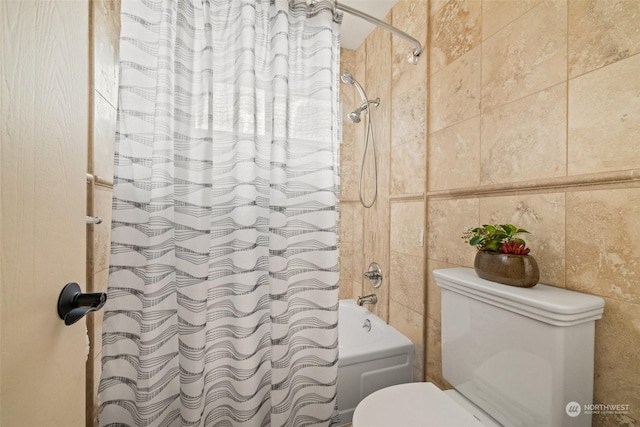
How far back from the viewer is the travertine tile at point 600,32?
2.45 ft

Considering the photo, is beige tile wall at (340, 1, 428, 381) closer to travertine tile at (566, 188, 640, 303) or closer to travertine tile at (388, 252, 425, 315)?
travertine tile at (388, 252, 425, 315)

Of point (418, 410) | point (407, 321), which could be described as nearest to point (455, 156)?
point (407, 321)

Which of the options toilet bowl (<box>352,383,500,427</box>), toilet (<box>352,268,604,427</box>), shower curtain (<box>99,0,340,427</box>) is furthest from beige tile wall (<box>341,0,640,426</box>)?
shower curtain (<box>99,0,340,427</box>)

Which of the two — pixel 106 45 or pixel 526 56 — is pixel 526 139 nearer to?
pixel 526 56

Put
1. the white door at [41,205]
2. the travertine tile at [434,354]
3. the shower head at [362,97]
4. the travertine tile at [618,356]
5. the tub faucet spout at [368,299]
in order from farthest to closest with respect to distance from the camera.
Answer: the tub faucet spout at [368,299] → the shower head at [362,97] → the travertine tile at [434,354] → the travertine tile at [618,356] → the white door at [41,205]

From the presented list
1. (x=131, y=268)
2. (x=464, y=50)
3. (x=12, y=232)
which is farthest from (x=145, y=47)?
(x=464, y=50)

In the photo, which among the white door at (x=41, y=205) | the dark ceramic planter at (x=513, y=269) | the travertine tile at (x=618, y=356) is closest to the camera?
the white door at (x=41, y=205)

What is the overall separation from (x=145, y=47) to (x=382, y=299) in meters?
1.85

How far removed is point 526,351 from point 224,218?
111 cm

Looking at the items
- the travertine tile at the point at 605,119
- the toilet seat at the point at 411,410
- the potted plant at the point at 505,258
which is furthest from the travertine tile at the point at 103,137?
the travertine tile at the point at 605,119

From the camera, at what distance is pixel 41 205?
41 cm

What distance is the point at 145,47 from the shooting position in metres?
1.02

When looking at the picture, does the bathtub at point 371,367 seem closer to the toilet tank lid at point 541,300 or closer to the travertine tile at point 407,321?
the travertine tile at point 407,321

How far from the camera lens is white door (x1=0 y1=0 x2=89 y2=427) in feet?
1.12
